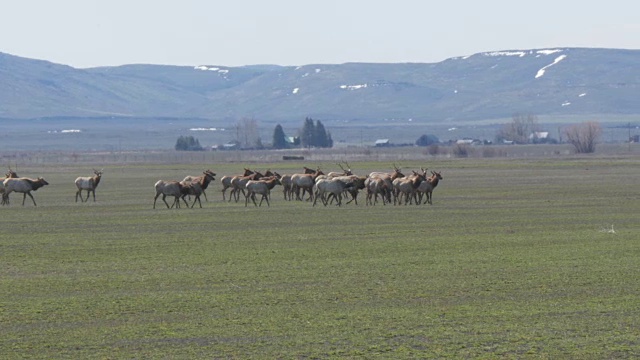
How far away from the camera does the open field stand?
1666 cm

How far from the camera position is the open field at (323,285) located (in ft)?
54.6

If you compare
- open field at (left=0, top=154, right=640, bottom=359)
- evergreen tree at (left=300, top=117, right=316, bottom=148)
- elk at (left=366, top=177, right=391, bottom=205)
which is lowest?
open field at (left=0, top=154, right=640, bottom=359)

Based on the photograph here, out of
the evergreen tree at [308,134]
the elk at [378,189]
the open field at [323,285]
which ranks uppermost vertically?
the evergreen tree at [308,134]

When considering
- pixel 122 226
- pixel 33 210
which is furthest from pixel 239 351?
pixel 33 210

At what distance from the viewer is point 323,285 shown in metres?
22.0

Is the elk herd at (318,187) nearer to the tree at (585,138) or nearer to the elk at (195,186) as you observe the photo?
the elk at (195,186)

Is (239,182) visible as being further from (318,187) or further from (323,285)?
(323,285)

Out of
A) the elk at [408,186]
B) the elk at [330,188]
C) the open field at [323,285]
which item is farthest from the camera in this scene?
the elk at [330,188]

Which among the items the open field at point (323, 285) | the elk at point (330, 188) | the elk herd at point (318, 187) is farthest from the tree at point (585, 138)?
the open field at point (323, 285)

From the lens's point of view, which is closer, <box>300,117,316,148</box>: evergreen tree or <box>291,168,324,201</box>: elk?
<box>291,168,324,201</box>: elk

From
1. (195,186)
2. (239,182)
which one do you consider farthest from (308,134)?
(195,186)

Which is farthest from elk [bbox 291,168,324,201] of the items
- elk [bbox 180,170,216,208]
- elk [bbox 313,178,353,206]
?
elk [bbox 180,170,216,208]

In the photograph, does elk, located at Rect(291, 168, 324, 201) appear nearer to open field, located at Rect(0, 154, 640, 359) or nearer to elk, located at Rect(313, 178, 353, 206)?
elk, located at Rect(313, 178, 353, 206)

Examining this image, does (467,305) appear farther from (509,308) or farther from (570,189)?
(570,189)
